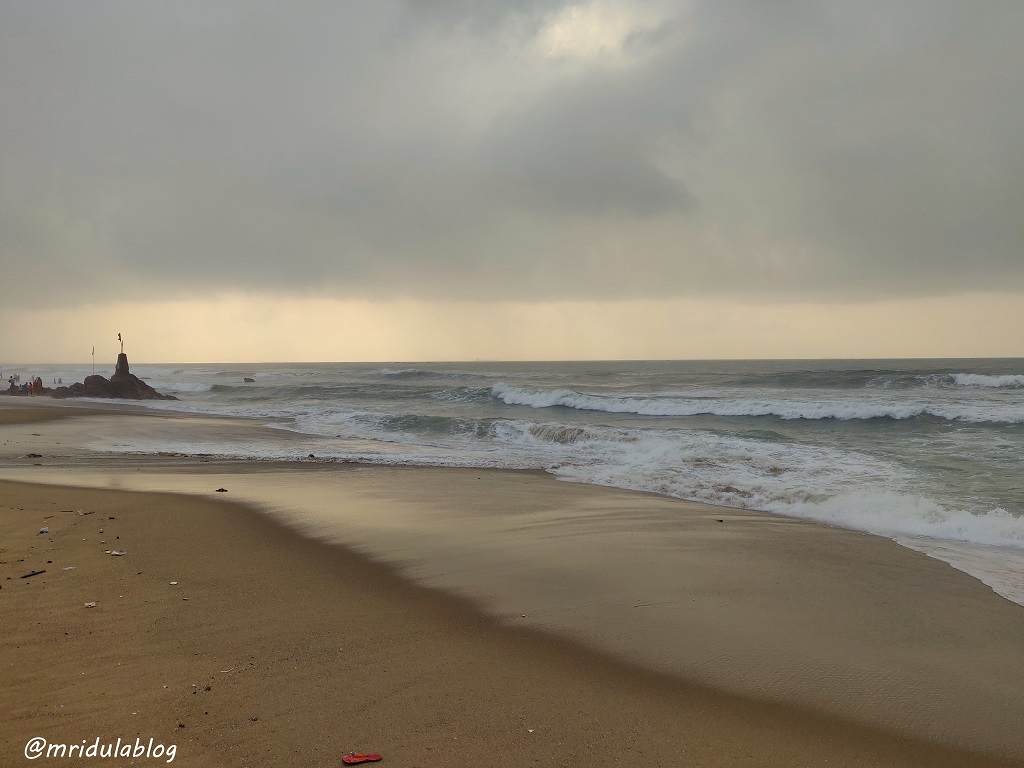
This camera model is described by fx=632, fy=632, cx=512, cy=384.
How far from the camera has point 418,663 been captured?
3.87 metres

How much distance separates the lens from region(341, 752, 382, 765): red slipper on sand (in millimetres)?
2840

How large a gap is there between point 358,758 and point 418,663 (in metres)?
1.02

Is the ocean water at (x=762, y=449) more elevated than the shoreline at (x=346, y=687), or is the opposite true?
the shoreline at (x=346, y=687)

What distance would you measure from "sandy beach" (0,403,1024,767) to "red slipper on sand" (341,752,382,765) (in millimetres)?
55

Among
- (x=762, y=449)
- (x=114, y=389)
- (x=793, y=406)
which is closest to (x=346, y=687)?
(x=762, y=449)

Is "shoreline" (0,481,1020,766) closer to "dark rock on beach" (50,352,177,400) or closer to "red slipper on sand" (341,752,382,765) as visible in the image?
"red slipper on sand" (341,752,382,765)

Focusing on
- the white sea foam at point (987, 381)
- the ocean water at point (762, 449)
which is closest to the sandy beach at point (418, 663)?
the ocean water at point (762, 449)

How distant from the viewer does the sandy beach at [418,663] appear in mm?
3064

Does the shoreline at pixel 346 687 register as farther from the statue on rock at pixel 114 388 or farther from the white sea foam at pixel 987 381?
the white sea foam at pixel 987 381

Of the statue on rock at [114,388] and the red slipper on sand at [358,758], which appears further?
the statue on rock at [114,388]

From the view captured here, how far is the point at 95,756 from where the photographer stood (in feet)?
9.23

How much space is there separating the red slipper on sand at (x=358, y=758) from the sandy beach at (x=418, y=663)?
55 millimetres

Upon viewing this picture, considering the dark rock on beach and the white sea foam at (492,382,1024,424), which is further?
the dark rock on beach

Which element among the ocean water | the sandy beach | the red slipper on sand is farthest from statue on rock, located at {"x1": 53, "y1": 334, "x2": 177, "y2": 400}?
the red slipper on sand
